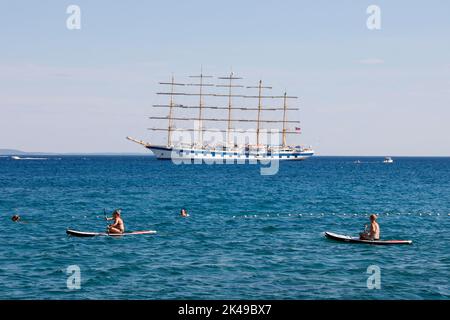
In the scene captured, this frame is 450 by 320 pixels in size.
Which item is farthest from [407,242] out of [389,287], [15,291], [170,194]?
[170,194]

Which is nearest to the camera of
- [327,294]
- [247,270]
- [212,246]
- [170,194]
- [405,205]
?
[327,294]

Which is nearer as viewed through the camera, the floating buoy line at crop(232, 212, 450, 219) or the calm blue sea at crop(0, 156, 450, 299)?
the calm blue sea at crop(0, 156, 450, 299)

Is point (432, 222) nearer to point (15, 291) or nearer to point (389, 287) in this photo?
point (389, 287)

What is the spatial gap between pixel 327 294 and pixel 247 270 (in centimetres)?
540

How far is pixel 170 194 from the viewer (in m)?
79.3

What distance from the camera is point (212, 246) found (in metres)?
33.7

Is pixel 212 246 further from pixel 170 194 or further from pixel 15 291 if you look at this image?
pixel 170 194

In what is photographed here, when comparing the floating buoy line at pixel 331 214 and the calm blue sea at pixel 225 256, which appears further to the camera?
the floating buoy line at pixel 331 214

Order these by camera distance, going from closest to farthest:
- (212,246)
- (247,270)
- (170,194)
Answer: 1. (247,270)
2. (212,246)
3. (170,194)

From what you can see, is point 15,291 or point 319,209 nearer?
point 15,291

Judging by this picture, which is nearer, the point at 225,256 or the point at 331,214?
the point at 225,256

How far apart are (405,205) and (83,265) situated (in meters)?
46.0

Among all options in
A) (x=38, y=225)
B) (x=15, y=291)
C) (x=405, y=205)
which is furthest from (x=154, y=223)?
(x=405, y=205)

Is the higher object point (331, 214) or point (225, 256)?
point (331, 214)
